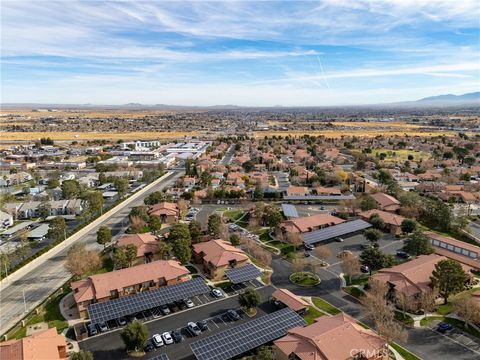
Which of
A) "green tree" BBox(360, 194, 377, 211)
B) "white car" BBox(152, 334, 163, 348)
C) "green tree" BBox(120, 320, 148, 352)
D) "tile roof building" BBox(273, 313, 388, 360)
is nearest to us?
"tile roof building" BBox(273, 313, 388, 360)

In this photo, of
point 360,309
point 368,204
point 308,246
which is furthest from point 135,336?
point 368,204

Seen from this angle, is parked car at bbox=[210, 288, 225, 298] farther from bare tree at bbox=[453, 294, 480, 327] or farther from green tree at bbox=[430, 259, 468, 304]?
bare tree at bbox=[453, 294, 480, 327]

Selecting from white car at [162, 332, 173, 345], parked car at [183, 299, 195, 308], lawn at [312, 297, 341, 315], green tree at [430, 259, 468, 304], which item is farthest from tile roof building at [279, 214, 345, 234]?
white car at [162, 332, 173, 345]

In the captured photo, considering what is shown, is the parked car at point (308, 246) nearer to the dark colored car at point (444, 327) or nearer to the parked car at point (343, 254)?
the parked car at point (343, 254)

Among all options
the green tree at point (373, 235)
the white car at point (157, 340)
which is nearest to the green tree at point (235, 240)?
the green tree at point (373, 235)

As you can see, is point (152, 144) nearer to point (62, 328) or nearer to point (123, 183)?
point (123, 183)

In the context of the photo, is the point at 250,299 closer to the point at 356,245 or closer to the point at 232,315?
the point at 232,315

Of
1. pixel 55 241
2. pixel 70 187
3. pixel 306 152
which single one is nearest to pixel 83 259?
pixel 55 241
